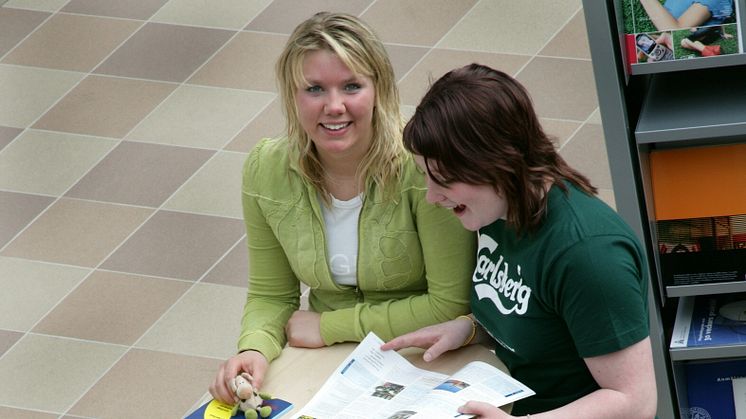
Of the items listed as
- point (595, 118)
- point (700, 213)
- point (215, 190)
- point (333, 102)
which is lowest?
point (595, 118)

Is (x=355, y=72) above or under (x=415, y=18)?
above

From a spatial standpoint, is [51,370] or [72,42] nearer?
[51,370]

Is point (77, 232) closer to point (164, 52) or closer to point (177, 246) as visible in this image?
point (177, 246)

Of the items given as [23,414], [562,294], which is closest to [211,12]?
[23,414]

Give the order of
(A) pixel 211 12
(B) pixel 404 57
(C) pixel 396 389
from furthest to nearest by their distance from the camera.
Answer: (A) pixel 211 12
(B) pixel 404 57
(C) pixel 396 389

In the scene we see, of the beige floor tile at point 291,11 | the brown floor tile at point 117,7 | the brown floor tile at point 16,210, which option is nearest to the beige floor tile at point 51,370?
the brown floor tile at point 16,210

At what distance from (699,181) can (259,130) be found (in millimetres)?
2762

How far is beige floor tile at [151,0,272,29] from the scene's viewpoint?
623 centimetres

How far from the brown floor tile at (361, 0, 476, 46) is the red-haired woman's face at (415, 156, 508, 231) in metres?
3.43

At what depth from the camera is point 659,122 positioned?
285cm

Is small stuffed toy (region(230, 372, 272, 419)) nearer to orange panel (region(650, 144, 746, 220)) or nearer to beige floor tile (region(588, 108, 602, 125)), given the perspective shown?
orange panel (region(650, 144, 746, 220))

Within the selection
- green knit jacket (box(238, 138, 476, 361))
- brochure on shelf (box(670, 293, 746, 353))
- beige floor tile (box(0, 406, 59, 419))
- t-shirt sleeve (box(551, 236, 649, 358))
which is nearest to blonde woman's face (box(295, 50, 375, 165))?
green knit jacket (box(238, 138, 476, 361))

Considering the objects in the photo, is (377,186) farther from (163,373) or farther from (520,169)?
(163,373)

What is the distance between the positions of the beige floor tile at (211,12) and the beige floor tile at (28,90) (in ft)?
1.99
